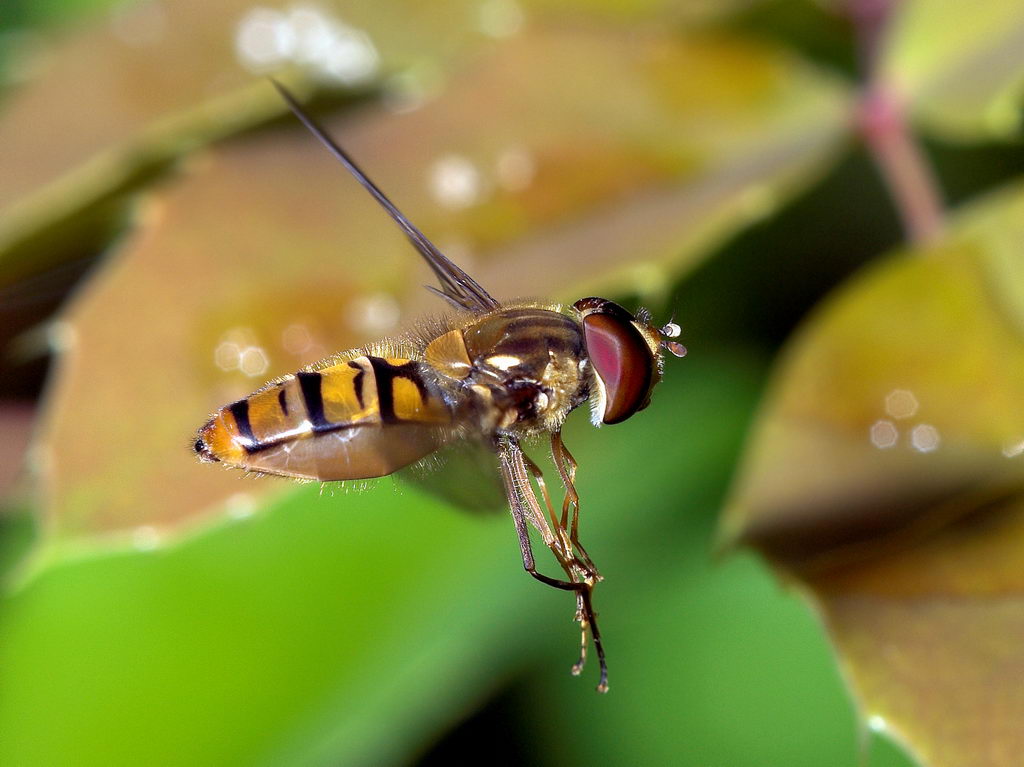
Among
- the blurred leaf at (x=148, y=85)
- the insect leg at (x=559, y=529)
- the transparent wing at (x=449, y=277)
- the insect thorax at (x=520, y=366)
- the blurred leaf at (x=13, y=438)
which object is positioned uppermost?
the blurred leaf at (x=148, y=85)

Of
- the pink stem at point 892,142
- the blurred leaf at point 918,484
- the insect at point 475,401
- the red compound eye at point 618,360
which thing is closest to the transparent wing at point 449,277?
the insect at point 475,401

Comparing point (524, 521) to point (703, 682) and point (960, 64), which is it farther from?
point (960, 64)

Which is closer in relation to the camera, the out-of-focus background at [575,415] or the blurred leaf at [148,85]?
the out-of-focus background at [575,415]

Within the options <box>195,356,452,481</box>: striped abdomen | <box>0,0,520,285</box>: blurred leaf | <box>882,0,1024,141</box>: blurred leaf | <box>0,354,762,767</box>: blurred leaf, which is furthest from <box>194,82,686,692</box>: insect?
<box>882,0,1024,141</box>: blurred leaf

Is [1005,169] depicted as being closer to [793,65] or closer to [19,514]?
[793,65]

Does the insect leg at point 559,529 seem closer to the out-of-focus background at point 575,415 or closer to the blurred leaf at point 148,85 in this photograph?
the out-of-focus background at point 575,415

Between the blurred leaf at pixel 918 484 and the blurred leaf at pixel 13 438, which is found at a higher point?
the blurred leaf at pixel 13 438

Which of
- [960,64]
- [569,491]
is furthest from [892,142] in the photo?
[569,491]
